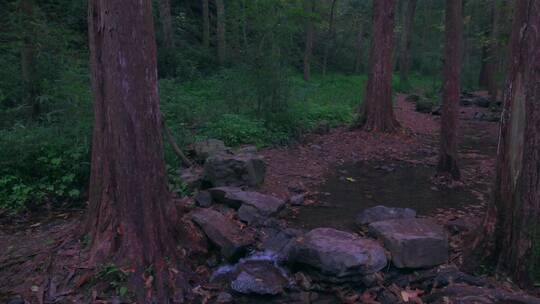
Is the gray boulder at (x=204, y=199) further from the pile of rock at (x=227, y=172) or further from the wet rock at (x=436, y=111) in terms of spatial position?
the wet rock at (x=436, y=111)

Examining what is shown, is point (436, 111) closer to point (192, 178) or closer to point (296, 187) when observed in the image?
point (296, 187)

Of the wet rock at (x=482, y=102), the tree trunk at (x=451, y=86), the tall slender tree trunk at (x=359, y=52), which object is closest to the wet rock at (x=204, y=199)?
the tree trunk at (x=451, y=86)

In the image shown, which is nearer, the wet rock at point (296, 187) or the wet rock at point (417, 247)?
the wet rock at point (417, 247)

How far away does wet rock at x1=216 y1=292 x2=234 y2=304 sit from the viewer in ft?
17.5

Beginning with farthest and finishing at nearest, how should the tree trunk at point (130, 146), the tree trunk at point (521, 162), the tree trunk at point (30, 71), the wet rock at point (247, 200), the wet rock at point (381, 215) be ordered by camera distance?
the tree trunk at point (30, 71)
the wet rock at point (247, 200)
the wet rock at point (381, 215)
the tree trunk at point (130, 146)
the tree trunk at point (521, 162)

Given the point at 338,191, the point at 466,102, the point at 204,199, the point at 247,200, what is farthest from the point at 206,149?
the point at 466,102

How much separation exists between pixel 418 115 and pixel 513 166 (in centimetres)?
1495

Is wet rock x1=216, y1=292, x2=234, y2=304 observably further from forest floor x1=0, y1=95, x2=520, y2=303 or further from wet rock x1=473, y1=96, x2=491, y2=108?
wet rock x1=473, y1=96, x2=491, y2=108

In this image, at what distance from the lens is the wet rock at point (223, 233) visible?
6.20 m

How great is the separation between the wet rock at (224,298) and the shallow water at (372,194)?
2.19 meters

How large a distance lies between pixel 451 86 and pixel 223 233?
18.2 ft

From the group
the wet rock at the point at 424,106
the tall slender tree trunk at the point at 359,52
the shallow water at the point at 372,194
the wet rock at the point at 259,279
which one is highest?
the tall slender tree trunk at the point at 359,52

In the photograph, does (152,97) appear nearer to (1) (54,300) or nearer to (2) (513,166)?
(1) (54,300)

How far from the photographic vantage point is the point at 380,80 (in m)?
14.5
